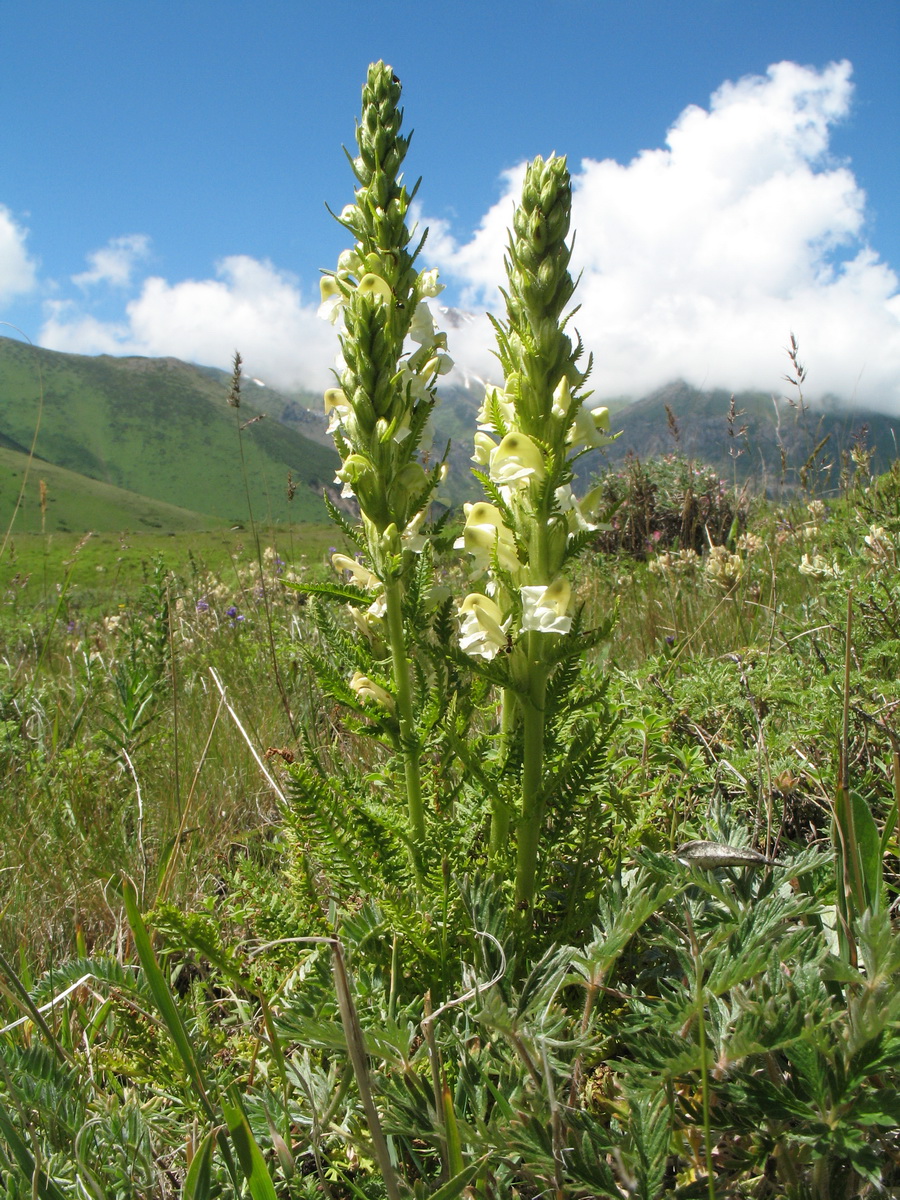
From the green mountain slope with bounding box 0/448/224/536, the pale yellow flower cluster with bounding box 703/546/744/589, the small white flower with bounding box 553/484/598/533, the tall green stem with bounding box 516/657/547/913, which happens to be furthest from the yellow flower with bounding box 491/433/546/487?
the green mountain slope with bounding box 0/448/224/536

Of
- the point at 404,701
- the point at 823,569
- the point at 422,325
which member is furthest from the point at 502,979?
the point at 823,569

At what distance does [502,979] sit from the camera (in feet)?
4.50

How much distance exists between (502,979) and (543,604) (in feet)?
2.43

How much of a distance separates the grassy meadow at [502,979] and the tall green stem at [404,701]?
97 mm

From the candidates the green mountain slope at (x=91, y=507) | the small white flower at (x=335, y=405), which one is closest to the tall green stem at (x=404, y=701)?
the small white flower at (x=335, y=405)

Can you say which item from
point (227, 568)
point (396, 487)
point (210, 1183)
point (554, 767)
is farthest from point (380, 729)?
point (227, 568)

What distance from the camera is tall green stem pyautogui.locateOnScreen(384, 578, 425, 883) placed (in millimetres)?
1768

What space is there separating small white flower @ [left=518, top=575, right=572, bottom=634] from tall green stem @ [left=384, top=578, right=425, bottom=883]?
1.27ft

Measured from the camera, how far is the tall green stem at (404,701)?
1768 millimetres

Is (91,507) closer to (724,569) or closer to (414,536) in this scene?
(724,569)

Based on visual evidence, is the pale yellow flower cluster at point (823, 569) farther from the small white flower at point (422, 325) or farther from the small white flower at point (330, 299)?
the small white flower at point (330, 299)

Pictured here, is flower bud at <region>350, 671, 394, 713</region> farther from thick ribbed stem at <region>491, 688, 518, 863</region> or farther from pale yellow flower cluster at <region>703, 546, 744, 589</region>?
pale yellow flower cluster at <region>703, 546, 744, 589</region>

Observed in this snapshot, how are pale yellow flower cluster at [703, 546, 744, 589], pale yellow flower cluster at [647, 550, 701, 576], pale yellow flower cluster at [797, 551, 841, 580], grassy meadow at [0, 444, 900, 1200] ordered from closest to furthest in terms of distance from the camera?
grassy meadow at [0, 444, 900, 1200] < pale yellow flower cluster at [797, 551, 841, 580] < pale yellow flower cluster at [703, 546, 744, 589] < pale yellow flower cluster at [647, 550, 701, 576]

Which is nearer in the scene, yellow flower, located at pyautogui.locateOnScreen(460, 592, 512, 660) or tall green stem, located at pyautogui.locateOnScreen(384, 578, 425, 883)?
yellow flower, located at pyautogui.locateOnScreen(460, 592, 512, 660)
